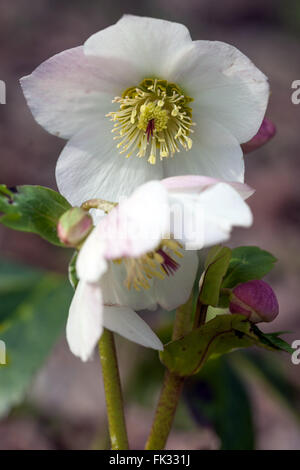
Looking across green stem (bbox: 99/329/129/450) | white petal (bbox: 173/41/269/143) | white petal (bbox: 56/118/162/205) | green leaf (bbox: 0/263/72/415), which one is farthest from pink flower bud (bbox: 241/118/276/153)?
green leaf (bbox: 0/263/72/415)

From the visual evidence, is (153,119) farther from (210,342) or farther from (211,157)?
(210,342)

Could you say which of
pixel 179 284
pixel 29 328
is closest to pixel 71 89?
pixel 179 284

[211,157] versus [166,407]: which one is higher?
[211,157]

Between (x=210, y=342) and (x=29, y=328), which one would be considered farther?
(x=29, y=328)

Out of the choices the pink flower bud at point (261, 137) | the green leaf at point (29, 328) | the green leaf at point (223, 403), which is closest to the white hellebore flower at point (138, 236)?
the pink flower bud at point (261, 137)

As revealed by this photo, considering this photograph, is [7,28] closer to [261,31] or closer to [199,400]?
[261,31]

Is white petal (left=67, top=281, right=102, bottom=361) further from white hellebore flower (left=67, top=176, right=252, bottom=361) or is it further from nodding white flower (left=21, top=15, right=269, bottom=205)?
nodding white flower (left=21, top=15, right=269, bottom=205)
